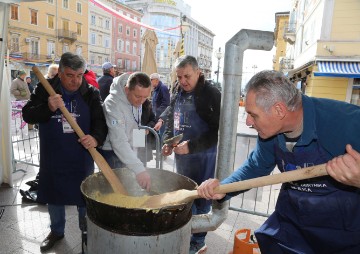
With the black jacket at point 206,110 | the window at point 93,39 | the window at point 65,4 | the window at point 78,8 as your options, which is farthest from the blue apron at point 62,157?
the window at point 93,39

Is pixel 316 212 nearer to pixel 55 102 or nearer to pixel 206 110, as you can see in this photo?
pixel 206 110

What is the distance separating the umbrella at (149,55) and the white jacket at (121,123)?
493 centimetres

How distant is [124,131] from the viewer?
98.7 inches

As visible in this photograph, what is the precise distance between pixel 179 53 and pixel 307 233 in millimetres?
7922

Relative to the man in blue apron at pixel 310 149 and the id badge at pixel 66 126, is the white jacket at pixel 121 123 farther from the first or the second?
the man in blue apron at pixel 310 149

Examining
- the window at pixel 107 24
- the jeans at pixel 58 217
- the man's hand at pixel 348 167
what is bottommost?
the jeans at pixel 58 217

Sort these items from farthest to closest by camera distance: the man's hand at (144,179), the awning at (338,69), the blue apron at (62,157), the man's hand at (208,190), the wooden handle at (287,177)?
1. the awning at (338,69)
2. the blue apron at (62,157)
3. the man's hand at (144,179)
4. the man's hand at (208,190)
5. the wooden handle at (287,177)

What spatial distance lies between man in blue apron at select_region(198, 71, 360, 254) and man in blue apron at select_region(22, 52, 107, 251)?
59.6 inches

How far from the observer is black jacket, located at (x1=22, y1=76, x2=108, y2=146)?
8.55ft

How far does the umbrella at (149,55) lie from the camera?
295 inches

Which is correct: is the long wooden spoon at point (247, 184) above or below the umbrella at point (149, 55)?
below

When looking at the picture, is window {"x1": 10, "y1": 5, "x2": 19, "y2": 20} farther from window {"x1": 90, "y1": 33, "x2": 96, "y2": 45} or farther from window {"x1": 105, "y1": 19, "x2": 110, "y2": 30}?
window {"x1": 105, "y1": 19, "x2": 110, "y2": 30}

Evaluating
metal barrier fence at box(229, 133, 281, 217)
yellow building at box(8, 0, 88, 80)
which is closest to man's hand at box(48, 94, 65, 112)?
metal barrier fence at box(229, 133, 281, 217)

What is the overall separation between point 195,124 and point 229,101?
2.03 feet
